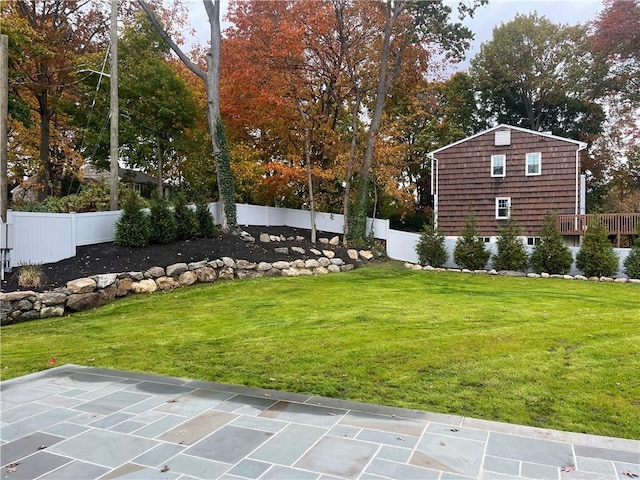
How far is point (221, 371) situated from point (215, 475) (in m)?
1.91

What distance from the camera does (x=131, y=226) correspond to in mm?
10289

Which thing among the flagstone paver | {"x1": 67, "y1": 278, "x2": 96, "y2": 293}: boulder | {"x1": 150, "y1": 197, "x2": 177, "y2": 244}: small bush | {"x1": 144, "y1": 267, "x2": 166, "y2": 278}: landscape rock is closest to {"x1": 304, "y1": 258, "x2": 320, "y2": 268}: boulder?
{"x1": 150, "y1": 197, "x2": 177, "y2": 244}: small bush

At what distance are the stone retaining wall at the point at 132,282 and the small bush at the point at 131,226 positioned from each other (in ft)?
3.74

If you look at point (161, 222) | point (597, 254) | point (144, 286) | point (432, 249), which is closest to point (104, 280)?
point (144, 286)

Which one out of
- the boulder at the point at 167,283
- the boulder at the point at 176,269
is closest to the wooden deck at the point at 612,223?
the boulder at the point at 176,269

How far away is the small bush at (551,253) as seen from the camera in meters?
13.0

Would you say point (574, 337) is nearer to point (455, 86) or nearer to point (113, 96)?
point (113, 96)

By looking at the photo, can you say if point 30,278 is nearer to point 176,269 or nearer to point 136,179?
point 176,269

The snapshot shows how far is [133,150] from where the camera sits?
17.2 m

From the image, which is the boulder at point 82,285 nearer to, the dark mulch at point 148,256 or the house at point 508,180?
the dark mulch at point 148,256

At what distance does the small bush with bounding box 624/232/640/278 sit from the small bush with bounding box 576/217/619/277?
287 mm

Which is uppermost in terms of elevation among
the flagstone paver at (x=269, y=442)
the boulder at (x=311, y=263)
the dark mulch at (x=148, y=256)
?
the dark mulch at (x=148, y=256)

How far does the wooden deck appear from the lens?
51.1 feet

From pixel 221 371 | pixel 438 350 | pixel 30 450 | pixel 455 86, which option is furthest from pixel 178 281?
pixel 455 86
